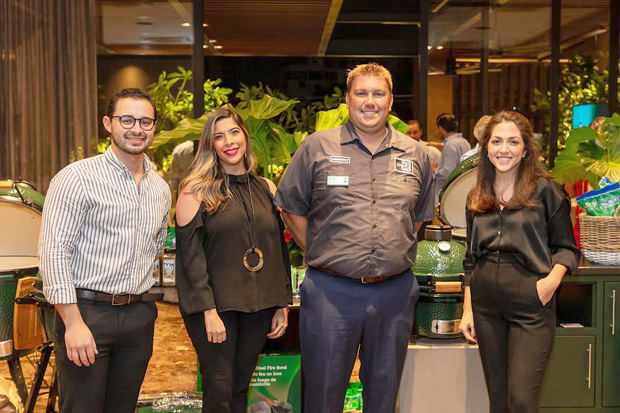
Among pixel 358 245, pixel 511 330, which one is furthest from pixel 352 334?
pixel 511 330

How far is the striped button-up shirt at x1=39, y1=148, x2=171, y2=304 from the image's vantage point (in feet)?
7.98

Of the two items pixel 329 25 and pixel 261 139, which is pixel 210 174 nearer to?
pixel 261 139

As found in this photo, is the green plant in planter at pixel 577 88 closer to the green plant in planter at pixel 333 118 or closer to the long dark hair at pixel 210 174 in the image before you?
the green plant in planter at pixel 333 118

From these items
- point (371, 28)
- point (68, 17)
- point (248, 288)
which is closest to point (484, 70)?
point (371, 28)

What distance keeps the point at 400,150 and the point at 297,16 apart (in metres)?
4.33

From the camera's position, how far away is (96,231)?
2.51 metres

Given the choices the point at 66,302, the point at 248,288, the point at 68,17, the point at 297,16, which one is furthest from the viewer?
the point at 297,16

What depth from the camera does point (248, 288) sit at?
9.31 feet

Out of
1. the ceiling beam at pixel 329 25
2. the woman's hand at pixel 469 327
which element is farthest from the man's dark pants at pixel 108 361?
the ceiling beam at pixel 329 25

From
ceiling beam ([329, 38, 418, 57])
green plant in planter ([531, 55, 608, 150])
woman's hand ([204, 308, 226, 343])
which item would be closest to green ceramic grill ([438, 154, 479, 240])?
woman's hand ([204, 308, 226, 343])

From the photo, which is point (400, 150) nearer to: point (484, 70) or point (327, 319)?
point (327, 319)

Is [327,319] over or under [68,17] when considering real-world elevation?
under

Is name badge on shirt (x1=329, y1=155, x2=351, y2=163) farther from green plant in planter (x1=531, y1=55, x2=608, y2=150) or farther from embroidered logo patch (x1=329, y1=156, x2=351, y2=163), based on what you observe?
green plant in planter (x1=531, y1=55, x2=608, y2=150)

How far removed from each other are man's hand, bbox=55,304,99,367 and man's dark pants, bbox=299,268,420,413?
839 millimetres
